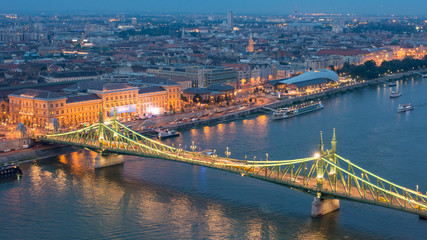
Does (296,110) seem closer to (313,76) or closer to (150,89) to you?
(150,89)

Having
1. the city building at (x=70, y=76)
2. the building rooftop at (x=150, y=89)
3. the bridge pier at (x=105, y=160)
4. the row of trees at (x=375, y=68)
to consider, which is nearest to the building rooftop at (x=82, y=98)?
the building rooftop at (x=150, y=89)

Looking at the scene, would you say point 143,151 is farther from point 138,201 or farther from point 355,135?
point 355,135

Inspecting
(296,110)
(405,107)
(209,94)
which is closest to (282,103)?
(296,110)

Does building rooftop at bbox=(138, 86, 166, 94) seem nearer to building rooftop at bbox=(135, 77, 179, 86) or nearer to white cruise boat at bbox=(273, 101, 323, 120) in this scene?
building rooftop at bbox=(135, 77, 179, 86)

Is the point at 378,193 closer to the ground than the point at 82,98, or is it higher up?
closer to the ground

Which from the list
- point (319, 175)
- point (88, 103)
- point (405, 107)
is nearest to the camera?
point (319, 175)

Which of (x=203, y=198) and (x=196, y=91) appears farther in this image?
(x=196, y=91)

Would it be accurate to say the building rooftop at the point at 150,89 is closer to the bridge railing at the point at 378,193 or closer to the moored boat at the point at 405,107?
the moored boat at the point at 405,107
